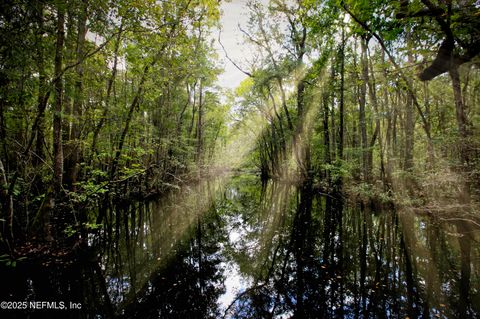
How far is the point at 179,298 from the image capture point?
14.3 feet

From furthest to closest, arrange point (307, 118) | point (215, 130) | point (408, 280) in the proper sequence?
point (215, 130)
point (307, 118)
point (408, 280)

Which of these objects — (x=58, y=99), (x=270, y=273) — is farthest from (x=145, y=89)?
(x=270, y=273)

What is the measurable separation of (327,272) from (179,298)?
3.70m

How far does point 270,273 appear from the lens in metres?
5.40

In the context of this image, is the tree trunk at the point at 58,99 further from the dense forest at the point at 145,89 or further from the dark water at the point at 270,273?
the dark water at the point at 270,273

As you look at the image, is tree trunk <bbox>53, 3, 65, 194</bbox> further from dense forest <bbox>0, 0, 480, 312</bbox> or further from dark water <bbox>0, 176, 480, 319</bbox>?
dark water <bbox>0, 176, 480, 319</bbox>

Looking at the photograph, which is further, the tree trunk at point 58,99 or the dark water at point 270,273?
the tree trunk at point 58,99

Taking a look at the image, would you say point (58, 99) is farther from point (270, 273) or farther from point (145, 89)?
point (270, 273)

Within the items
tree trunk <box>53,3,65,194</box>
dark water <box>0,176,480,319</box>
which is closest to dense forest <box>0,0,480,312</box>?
tree trunk <box>53,3,65,194</box>

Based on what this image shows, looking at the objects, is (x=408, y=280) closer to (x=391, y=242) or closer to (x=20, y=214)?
(x=391, y=242)

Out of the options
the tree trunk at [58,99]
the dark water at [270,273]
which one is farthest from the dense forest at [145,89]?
the dark water at [270,273]

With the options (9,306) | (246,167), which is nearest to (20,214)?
(9,306)

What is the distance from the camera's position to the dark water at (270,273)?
4.00 metres

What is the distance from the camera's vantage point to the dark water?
400 centimetres
